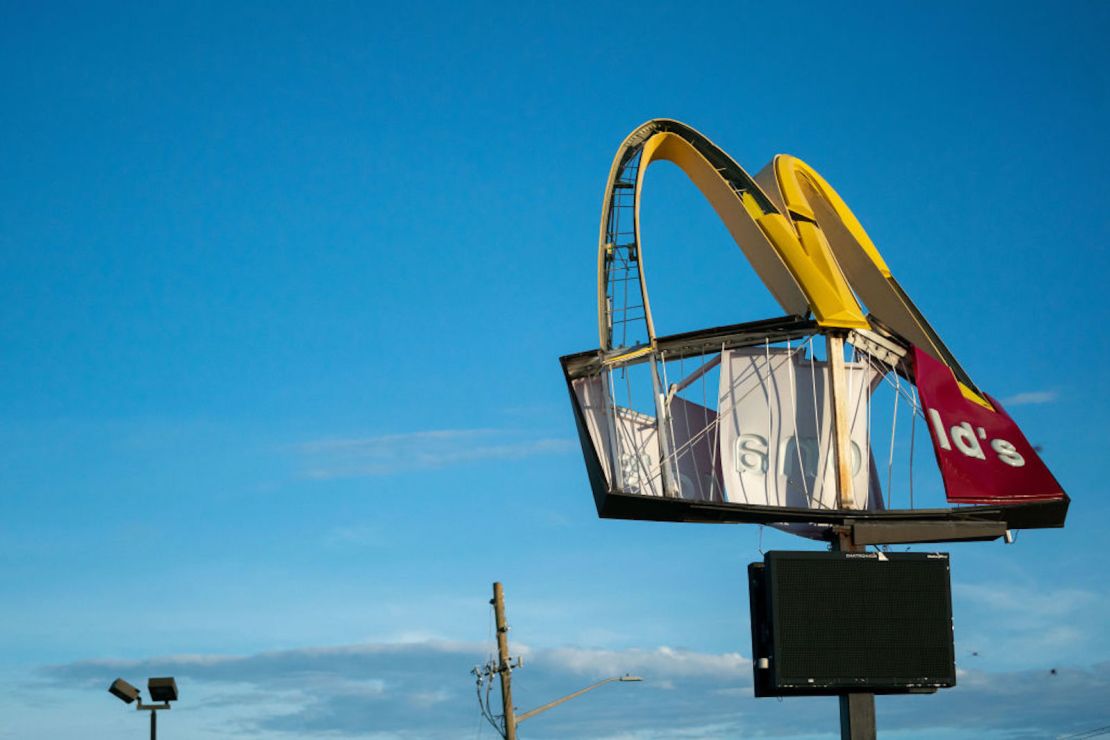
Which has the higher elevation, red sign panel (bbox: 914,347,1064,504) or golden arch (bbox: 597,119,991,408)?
golden arch (bbox: 597,119,991,408)

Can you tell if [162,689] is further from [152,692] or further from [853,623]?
[853,623]

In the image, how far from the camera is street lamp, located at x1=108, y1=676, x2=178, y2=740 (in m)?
28.8

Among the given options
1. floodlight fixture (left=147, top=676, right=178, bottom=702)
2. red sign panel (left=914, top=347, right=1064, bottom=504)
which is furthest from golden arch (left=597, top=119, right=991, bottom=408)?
floodlight fixture (left=147, top=676, right=178, bottom=702)

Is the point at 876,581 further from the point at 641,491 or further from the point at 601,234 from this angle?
the point at 601,234

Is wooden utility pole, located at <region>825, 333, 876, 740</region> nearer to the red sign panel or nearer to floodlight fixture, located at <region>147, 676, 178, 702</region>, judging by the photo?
the red sign panel

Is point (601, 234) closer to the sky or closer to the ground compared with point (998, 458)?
closer to the sky

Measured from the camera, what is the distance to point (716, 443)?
39.6 meters

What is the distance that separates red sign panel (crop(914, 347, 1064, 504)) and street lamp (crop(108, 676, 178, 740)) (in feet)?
61.2

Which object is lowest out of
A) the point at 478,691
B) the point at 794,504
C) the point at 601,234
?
the point at 478,691

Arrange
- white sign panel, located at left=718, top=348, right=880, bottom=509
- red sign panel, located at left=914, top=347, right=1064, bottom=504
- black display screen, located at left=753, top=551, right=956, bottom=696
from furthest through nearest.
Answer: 1. white sign panel, located at left=718, top=348, right=880, bottom=509
2. red sign panel, located at left=914, top=347, right=1064, bottom=504
3. black display screen, located at left=753, top=551, right=956, bottom=696

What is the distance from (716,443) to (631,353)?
10.1ft

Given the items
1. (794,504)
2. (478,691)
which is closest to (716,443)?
(794,504)

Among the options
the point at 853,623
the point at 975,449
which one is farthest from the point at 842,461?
the point at 853,623

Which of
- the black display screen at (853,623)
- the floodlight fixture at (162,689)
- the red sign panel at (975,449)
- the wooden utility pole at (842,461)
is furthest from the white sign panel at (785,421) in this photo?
the floodlight fixture at (162,689)
